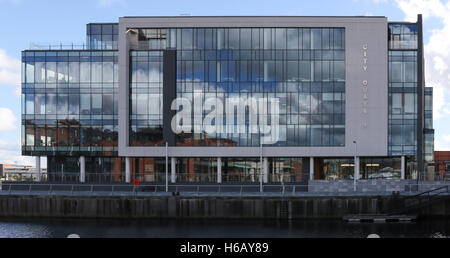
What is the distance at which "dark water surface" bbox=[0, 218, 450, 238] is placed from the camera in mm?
35906

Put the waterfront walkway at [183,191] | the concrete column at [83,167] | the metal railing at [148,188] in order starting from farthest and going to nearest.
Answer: the concrete column at [83,167] < the metal railing at [148,188] < the waterfront walkway at [183,191]

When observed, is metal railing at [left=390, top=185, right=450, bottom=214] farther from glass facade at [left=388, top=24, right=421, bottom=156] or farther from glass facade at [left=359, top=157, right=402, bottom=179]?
glass facade at [left=359, top=157, right=402, bottom=179]

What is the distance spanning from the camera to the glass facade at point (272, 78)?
56500 mm

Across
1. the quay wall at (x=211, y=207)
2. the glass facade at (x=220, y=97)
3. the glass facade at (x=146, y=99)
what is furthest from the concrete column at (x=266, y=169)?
the glass facade at (x=146, y=99)

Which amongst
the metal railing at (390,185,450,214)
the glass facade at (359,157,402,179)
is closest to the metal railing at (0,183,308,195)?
the metal railing at (390,185,450,214)

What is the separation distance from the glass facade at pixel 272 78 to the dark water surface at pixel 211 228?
15.9 m

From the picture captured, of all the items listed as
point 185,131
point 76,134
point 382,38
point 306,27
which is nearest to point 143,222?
point 185,131

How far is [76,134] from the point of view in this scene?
5778cm

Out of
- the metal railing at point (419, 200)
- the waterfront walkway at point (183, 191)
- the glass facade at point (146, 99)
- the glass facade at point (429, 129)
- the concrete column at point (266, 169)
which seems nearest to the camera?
the metal railing at point (419, 200)

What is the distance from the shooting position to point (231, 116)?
186 feet

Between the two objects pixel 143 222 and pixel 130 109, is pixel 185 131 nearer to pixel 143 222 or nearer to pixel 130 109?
pixel 130 109

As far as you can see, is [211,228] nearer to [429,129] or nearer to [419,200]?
[419,200]

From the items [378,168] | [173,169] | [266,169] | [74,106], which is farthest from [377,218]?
[74,106]

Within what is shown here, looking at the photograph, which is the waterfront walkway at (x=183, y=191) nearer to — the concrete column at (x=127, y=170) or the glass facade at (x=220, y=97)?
the glass facade at (x=220, y=97)
